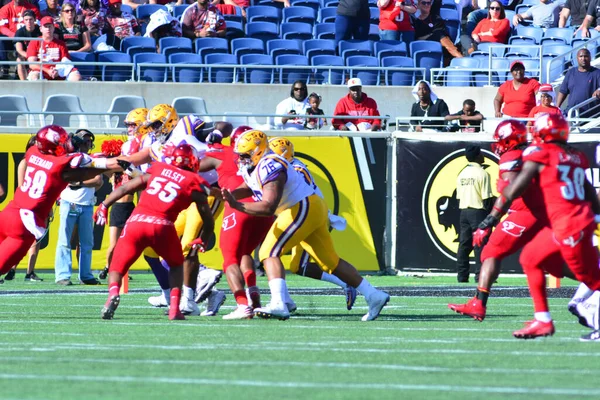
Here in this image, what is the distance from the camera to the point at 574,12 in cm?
2234

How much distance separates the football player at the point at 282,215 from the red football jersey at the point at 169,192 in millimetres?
388

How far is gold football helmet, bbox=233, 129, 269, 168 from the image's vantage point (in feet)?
33.1

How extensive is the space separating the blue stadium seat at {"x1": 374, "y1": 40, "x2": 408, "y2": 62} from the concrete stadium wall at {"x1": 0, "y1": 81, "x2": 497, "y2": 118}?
1.47 meters

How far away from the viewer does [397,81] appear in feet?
69.1

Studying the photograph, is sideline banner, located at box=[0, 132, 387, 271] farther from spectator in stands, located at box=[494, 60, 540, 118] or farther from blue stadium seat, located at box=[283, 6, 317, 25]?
blue stadium seat, located at box=[283, 6, 317, 25]

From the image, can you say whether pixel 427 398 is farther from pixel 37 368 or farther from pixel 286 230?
pixel 286 230

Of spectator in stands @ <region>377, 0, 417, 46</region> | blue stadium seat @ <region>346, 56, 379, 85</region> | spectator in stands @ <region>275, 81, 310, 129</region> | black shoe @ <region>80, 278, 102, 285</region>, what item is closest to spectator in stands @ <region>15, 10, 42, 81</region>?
spectator in stands @ <region>275, 81, 310, 129</region>

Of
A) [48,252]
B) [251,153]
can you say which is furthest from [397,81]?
[251,153]

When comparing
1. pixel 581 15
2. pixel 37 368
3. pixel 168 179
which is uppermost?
pixel 581 15

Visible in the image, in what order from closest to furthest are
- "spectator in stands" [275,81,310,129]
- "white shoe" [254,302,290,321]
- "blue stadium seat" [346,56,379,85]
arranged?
"white shoe" [254,302,290,321]
"spectator in stands" [275,81,310,129]
"blue stadium seat" [346,56,379,85]

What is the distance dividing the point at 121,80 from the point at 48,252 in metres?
3.84

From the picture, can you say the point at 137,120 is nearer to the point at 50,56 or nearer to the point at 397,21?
the point at 50,56

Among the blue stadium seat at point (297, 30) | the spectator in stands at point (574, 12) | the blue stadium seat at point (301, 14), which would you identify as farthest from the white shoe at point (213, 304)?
the spectator in stands at point (574, 12)

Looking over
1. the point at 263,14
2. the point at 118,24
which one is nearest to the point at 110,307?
the point at 118,24
